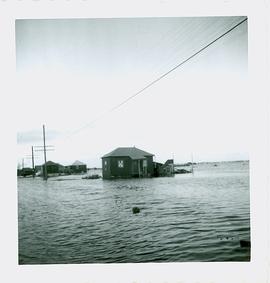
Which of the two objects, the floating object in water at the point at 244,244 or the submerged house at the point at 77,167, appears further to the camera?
the submerged house at the point at 77,167

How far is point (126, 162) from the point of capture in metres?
3.12

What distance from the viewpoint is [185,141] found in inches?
113

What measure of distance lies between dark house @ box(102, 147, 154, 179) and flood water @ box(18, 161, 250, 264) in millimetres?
117

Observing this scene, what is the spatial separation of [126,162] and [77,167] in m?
0.55

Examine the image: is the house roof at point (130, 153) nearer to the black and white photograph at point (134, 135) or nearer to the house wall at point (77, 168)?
the black and white photograph at point (134, 135)

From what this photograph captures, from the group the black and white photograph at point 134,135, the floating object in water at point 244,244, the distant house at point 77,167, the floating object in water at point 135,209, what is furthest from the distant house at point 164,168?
the floating object in water at point 244,244

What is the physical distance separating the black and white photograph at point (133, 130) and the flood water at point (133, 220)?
0.04 feet

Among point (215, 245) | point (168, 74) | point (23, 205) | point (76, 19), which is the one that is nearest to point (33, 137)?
point (23, 205)

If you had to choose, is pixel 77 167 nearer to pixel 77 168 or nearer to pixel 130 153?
pixel 77 168

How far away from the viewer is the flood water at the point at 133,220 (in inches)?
95.0

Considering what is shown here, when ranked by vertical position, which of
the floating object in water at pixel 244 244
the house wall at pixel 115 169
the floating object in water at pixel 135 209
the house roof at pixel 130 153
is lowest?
the floating object in water at pixel 244 244

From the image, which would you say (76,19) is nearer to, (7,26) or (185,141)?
(7,26)

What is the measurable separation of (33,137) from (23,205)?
63 cm

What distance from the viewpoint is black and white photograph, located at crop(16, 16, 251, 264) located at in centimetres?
240
